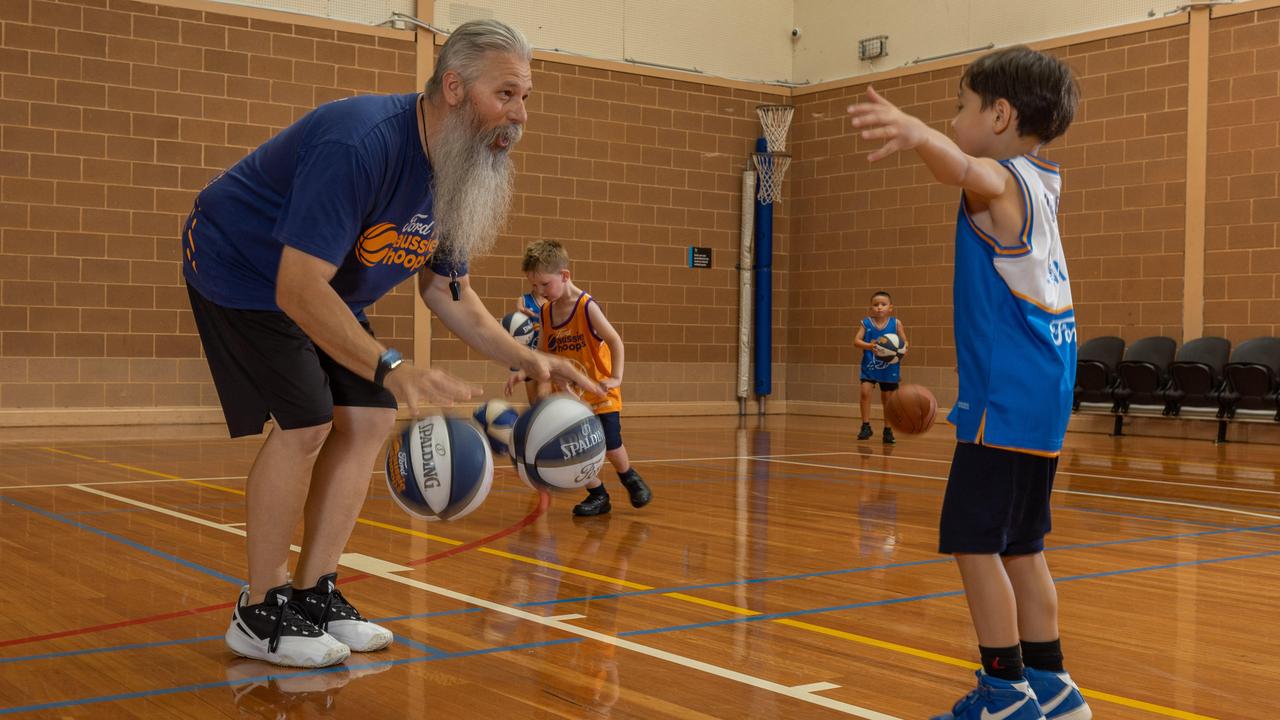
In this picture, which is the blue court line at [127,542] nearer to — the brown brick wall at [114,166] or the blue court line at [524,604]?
the blue court line at [524,604]

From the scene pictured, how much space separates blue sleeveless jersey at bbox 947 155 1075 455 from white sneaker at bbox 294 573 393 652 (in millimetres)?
1735

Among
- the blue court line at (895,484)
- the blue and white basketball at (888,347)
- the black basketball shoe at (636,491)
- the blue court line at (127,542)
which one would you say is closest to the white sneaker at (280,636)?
the blue court line at (127,542)

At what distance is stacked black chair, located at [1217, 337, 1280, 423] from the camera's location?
11578mm

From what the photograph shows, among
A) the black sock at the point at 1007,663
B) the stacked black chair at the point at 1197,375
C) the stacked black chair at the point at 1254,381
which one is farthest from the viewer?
the stacked black chair at the point at 1197,375

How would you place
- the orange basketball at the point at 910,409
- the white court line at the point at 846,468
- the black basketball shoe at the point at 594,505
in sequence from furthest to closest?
the white court line at the point at 846,468 → the black basketball shoe at the point at 594,505 → the orange basketball at the point at 910,409

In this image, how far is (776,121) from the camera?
1717 centimetres

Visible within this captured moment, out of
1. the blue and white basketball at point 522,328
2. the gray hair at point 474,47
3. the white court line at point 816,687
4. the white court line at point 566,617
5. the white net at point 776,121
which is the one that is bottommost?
the white court line at point 566,617

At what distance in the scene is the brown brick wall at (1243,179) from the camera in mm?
12898

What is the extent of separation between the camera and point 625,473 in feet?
22.3

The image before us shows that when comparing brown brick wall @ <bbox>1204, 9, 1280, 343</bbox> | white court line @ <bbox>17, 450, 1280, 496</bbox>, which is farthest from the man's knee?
brown brick wall @ <bbox>1204, 9, 1280, 343</bbox>

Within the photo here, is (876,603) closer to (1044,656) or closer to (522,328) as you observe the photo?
(1044,656)

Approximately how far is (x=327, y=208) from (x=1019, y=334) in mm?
1598

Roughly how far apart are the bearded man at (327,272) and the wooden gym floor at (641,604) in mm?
307


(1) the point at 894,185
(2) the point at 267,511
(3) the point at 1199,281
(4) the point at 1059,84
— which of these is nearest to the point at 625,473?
(2) the point at 267,511
